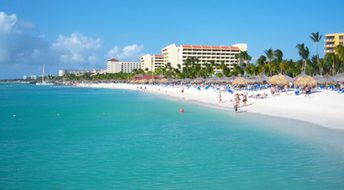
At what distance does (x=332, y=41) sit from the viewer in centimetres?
8675

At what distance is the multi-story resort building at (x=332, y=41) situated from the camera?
276ft

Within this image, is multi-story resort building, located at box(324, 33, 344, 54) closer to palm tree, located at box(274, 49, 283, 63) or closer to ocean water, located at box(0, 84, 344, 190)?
palm tree, located at box(274, 49, 283, 63)

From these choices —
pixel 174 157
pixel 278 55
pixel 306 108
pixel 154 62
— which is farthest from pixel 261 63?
pixel 154 62

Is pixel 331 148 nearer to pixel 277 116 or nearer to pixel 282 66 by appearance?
pixel 277 116

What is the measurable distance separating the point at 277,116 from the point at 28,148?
15436 millimetres

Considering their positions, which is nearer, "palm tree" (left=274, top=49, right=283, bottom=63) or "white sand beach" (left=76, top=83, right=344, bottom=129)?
"white sand beach" (left=76, top=83, right=344, bottom=129)

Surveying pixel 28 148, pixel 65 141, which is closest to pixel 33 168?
pixel 28 148

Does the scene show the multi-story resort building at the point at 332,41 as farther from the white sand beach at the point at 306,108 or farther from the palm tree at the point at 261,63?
the white sand beach at the point at 306,108

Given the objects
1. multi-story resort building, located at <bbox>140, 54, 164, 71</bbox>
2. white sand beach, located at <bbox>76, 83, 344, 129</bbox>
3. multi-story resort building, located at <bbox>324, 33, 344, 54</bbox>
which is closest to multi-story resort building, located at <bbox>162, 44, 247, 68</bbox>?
multi-story resort building, located at <bbox>140, 54, 164, 71</bbox>

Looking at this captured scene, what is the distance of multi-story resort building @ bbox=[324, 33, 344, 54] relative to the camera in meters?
84.1

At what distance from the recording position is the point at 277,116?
23500 mm

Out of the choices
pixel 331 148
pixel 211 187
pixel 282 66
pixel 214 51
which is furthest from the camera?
pixel 214 51

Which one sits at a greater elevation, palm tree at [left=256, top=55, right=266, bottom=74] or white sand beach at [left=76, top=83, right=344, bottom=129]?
palm tree at [left=256, top=55, right=266, bottom=74]

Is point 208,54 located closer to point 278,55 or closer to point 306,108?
point 278,55
